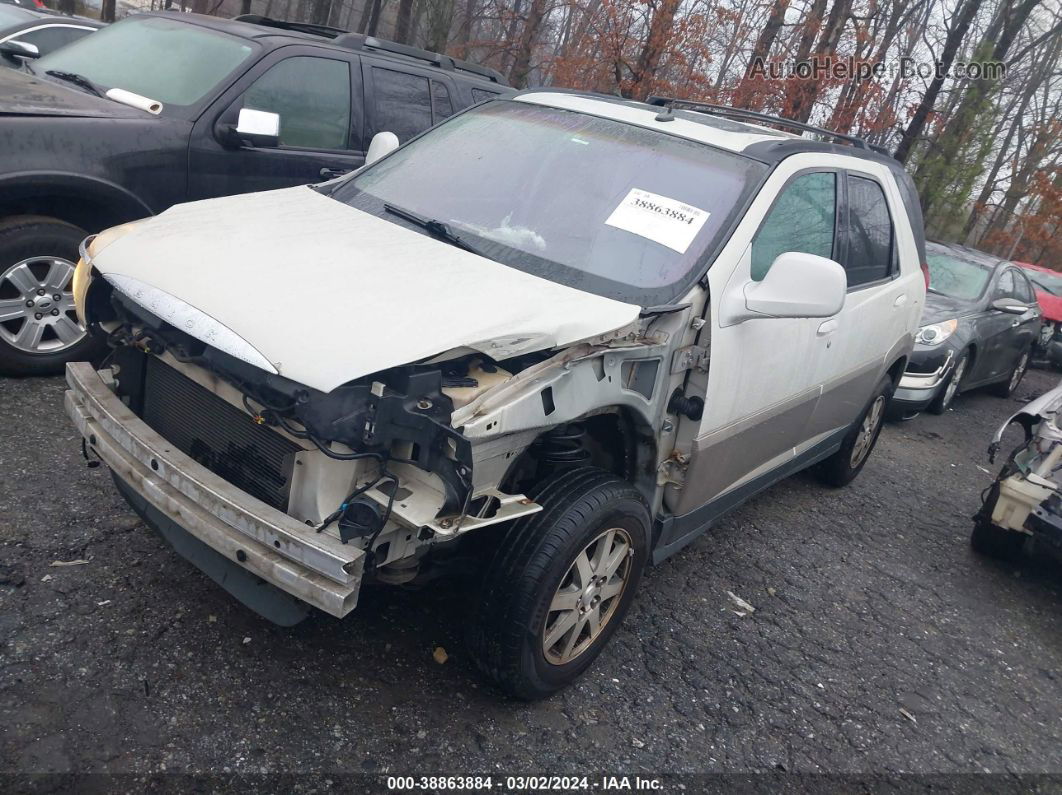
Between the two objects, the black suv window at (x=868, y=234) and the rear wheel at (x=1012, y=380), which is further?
the rear wheel at (x=1012, y=380)

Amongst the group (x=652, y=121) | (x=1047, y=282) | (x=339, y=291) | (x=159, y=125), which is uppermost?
(x=652, y=121)

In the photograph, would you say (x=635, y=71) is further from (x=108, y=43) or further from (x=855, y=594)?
(x=855, y=594)

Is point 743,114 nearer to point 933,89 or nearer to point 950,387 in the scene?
point 950,387

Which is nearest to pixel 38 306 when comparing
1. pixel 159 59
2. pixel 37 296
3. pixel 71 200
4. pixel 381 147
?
pixel 37 296

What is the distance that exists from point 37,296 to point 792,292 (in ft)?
12.1

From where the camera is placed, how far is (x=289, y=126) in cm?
519

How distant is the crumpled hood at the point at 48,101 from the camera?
4.07m

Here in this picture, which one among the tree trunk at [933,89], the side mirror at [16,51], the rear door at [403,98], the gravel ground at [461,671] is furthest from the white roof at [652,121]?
the tree trunk at [933,89]

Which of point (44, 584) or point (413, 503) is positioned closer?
point (413, 503)

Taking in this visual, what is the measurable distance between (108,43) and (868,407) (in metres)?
5.38

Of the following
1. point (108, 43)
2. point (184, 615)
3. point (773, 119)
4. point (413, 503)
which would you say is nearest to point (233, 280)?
point (413, 503)

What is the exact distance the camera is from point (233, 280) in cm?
251

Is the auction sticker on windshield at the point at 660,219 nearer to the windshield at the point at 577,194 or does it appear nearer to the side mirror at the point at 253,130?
the windshield at the point at 577,194

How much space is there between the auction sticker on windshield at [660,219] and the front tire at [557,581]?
945mm
